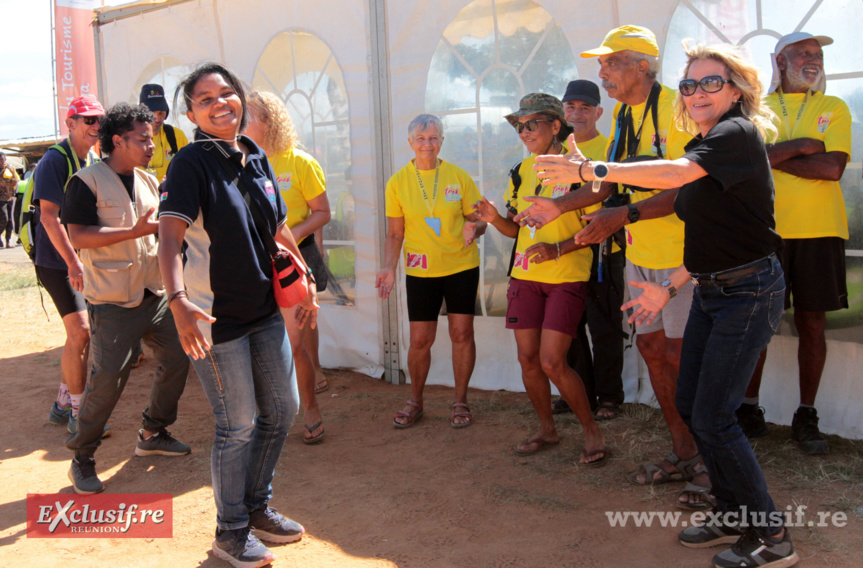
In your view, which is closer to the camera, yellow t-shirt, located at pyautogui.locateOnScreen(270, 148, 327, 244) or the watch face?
the watch face

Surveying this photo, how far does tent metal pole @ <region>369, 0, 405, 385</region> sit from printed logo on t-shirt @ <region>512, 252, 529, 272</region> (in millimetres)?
1906

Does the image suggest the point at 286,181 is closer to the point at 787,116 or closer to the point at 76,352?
the point at 76,352

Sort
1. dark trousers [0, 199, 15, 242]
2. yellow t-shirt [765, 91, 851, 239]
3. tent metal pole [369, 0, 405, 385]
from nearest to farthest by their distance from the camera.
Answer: yellow t-shirt [765, 91, 851, 239], tent metal pole [369, 0, 405, 385], dark trousers [0, 199, 15, 242]

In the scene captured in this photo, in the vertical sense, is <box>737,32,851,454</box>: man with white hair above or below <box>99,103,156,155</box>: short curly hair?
below

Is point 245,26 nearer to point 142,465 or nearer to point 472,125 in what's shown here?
point 472,125

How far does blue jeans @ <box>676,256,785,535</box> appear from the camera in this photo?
2615mm

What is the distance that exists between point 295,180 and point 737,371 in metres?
2.99

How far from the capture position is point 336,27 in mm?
5773

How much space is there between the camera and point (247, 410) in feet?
9.17

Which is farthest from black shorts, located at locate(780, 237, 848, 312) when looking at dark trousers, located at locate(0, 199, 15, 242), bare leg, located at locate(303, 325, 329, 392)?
dark trousers, located at locate(0, 199, 15, 242)

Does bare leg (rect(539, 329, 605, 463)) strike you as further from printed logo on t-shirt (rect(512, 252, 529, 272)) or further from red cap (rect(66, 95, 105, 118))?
red cap (rect(66, 95, 105, 118))

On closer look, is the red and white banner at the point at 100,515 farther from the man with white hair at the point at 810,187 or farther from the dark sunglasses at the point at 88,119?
the man with white hair at the point at 810,187

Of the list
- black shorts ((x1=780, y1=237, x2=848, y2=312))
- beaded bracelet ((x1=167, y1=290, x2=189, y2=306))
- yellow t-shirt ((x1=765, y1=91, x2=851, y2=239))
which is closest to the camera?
beaded bracelet ((x1=167, y1=290, x2=189, y2=306))

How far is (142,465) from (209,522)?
1.06 meters
